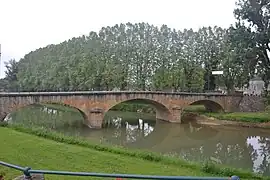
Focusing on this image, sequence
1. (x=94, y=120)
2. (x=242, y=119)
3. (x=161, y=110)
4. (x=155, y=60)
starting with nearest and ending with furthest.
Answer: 1. (x=94, y=120)
2. (x=242, y=119)
3. (x=161, y=110)
4. (x=155, y=60)

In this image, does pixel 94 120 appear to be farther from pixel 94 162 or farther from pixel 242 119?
pixel 94 162

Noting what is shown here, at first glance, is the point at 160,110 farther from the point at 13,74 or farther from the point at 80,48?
the point at 13,74

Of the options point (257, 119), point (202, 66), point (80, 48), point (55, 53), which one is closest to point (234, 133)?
point (257, 119)

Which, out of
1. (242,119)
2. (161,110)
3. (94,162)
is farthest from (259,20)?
(94,162)

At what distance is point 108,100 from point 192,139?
10017 millimetres

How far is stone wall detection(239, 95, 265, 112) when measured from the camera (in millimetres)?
38000

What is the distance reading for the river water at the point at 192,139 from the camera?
61.2 ft

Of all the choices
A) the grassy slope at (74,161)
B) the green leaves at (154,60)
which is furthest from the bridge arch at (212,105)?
the grassy slope at (74,161)

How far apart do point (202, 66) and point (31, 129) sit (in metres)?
32.6

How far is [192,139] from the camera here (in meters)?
26.5

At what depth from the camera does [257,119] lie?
31.8 metres

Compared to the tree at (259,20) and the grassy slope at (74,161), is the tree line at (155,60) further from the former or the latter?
the grassy slope at (74,161)

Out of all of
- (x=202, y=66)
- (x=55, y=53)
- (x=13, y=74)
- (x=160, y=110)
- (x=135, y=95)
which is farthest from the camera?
(x=13, y=74)

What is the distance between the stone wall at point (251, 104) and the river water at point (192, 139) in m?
8.01
